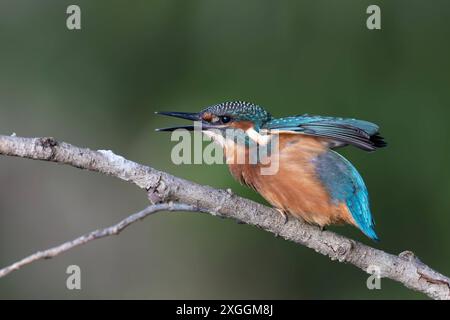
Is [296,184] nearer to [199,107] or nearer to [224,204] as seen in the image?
[224,204]

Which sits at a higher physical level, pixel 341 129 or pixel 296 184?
pixel 341 129

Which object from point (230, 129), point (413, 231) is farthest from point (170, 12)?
point (413, 231)

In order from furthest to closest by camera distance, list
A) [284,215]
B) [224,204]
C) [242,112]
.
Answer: [242,112]
[284,215]
[224,204]

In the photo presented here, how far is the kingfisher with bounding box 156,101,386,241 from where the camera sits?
2.89m

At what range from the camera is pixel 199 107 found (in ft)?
12.1

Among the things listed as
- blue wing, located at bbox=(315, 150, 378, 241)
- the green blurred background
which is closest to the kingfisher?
blue wing, located at bbox=(315, 150, 378, 241)

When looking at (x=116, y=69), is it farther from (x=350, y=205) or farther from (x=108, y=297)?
(x=350, y=205)

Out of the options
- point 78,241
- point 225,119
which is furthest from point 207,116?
point 78,241

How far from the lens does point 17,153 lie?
2.18 m

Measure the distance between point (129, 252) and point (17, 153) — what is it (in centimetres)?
251

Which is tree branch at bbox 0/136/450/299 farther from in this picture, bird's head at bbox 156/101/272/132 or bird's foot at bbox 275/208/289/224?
bird's head at bbox 156/101/272/132

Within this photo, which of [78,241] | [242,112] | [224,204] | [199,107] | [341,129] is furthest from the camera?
[199,107]

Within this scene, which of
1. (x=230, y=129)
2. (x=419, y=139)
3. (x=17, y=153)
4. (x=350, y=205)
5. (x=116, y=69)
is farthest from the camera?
(x=116, y=69)

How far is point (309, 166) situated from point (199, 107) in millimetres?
905
